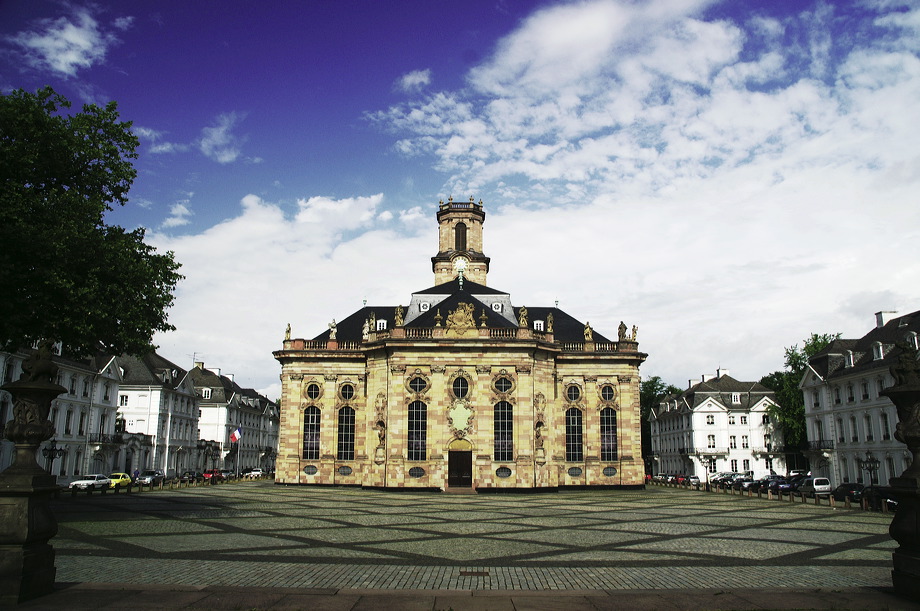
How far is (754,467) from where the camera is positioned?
84312mm

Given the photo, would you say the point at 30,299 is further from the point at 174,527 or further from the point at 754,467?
the point at 754,467

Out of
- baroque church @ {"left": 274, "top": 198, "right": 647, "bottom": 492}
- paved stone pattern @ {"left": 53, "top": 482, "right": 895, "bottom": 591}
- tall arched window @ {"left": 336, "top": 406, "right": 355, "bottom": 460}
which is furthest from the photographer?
tall arched window @ {"left": 336, "top": 406, "right": 355, "bottom": 460}

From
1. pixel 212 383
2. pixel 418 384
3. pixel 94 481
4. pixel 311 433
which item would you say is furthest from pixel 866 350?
pixel 212 383

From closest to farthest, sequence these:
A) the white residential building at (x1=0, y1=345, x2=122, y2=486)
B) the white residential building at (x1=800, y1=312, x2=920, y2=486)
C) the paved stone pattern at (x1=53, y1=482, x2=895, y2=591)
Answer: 1. the paved stone pattern at (x1=53, y1=482, x2=895, y2=591)
2. the white residential building at (x1=800, y1=312, x2=920, y2=486)
3. the white residential building at (x1=0, y1=345, x2=122, y2=486)

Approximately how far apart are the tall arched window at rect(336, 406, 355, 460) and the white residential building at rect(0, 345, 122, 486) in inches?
806

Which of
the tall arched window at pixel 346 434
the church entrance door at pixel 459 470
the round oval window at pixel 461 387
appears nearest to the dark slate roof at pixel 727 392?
the round oval window at pixel 461 387

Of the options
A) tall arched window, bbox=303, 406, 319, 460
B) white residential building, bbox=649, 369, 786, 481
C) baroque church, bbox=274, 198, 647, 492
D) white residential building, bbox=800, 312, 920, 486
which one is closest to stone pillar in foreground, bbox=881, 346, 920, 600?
baroque church, bbox=274, 198, 647, 492

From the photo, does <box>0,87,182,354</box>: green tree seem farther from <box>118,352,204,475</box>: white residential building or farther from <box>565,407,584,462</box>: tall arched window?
<box>118,352,204,475</box>: white residential building

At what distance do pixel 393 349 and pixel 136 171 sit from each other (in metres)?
26.9

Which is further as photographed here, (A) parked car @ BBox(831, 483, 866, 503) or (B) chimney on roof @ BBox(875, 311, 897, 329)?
(B) chimney on roof @ BBox(875, 311, 897, 329)

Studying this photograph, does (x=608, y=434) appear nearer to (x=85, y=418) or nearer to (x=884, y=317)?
(x=884, y=317)

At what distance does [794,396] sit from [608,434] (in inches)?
1278

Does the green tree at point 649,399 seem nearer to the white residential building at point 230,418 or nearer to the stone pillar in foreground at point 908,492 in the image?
the white residential building at point 230,418

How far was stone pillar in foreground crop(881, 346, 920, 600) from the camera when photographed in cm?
1162
